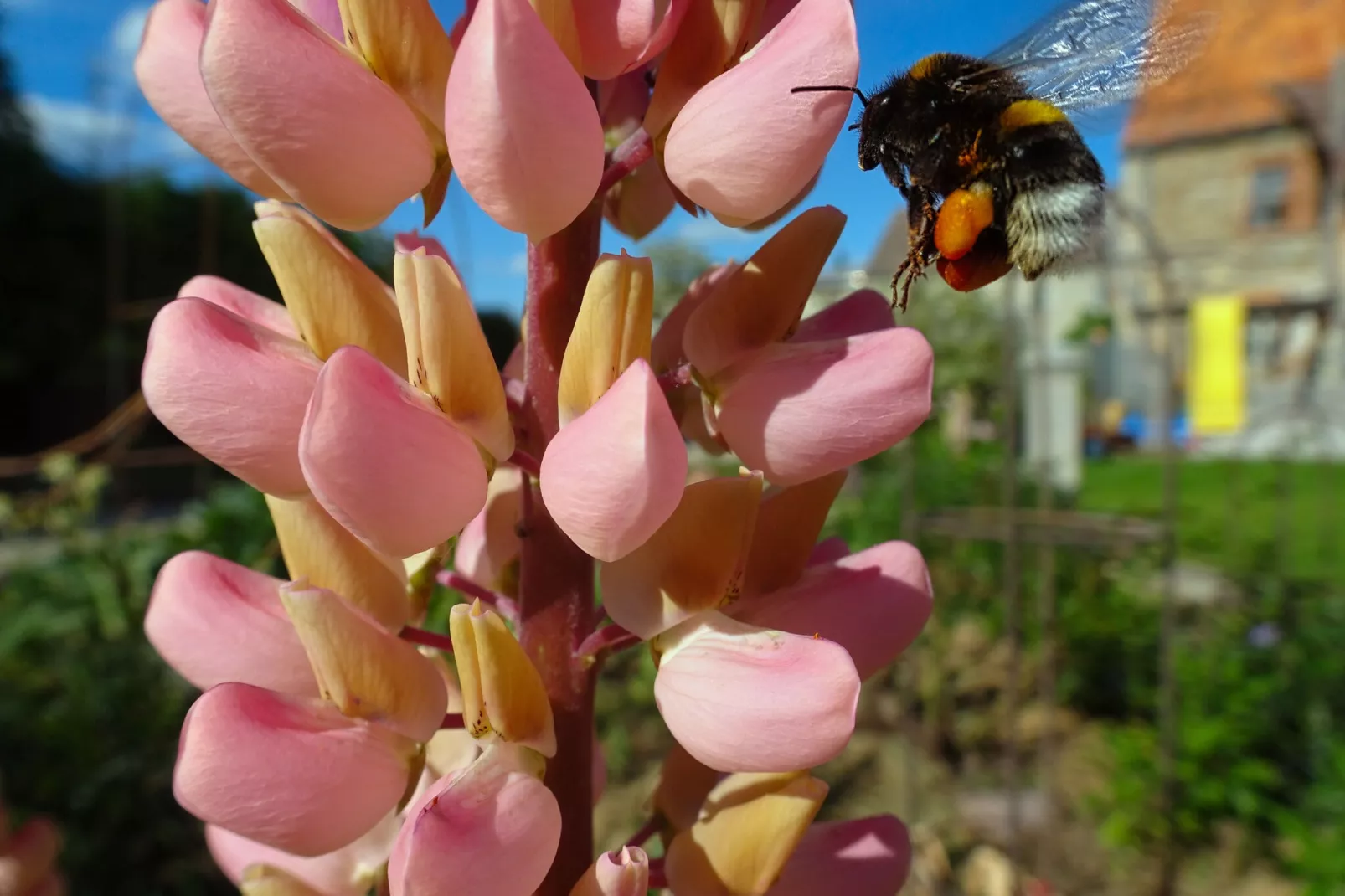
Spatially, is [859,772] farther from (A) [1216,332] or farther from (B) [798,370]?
(B) [798,370]

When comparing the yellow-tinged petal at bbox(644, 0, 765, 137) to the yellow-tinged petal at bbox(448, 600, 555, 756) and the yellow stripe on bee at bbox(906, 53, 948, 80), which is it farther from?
the yellow-tinged petal at bbox(448, 600, 555, 756)

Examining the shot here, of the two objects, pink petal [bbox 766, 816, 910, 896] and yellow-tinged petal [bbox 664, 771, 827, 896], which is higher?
yellow-tinged petal [bbox 664, 771, 827, 896]

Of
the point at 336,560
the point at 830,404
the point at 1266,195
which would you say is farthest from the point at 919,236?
the point at 1266,195

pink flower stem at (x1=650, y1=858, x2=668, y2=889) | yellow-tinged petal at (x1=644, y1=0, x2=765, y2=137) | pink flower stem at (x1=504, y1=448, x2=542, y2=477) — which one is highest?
yellow-tinged petal at (x1=644, y1=0, x2=765, y2=137)

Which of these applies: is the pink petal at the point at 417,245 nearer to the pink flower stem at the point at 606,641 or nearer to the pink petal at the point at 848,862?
the pink flower stem at the point at 606,641

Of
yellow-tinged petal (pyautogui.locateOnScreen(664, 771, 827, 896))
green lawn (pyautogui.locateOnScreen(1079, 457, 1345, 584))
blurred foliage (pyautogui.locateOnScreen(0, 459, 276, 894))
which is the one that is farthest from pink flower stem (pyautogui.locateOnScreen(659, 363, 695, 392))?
green lawn (pyautogui.locateOnScreen(1079, 457, 1345, 584))

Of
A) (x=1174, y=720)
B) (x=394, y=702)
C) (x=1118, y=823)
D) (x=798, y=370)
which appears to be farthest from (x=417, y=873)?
(x=1174, y=720)

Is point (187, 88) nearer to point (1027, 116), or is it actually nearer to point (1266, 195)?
point (1027, 116)
